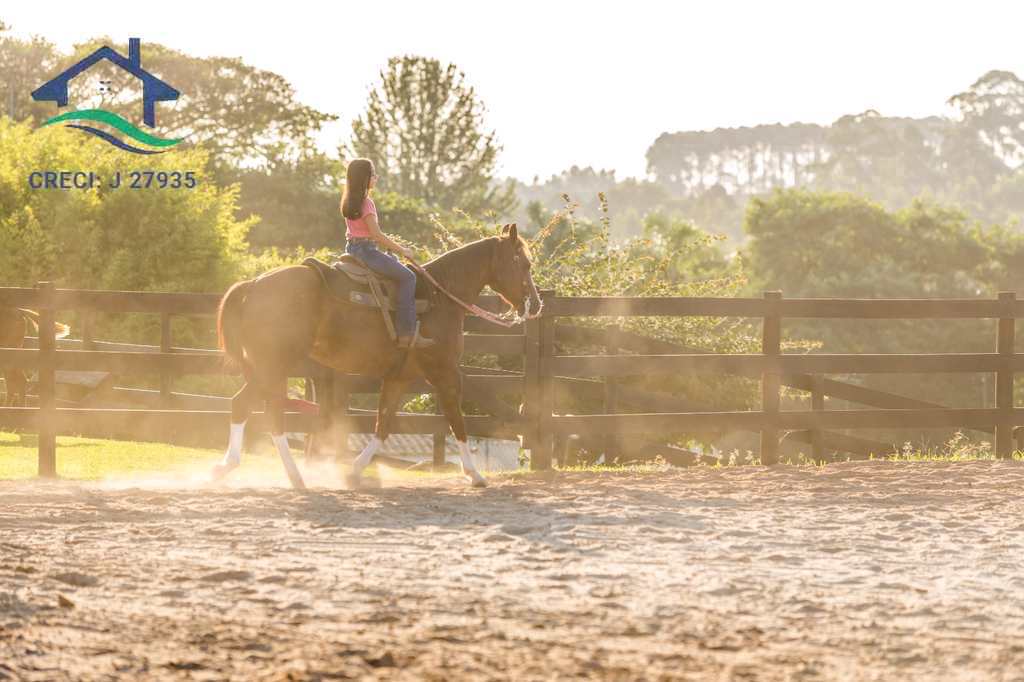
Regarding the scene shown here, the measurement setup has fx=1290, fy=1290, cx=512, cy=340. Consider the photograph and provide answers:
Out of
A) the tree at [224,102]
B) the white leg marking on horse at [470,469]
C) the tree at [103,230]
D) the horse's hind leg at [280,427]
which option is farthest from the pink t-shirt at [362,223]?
the tree at [224,102]

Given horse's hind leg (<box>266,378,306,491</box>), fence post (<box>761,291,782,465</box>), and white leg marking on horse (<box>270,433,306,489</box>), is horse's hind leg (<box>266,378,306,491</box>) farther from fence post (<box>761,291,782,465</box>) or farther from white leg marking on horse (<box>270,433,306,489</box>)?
fence post (<box>761,291,782,465</box>)

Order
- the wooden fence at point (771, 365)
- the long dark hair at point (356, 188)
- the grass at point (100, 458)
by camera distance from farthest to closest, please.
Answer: the wooden fence at point (771, 365) → the grass at point (100, 458) → the long dark hair at point (356, 188)

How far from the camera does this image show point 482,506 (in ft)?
27.1

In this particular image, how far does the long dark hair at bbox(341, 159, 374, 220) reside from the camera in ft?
29.2

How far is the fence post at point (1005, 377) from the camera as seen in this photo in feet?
38.5

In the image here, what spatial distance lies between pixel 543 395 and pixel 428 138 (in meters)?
47.3

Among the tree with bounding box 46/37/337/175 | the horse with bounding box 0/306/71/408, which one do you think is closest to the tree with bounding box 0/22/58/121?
the tree with bounding box 46/37/337/175

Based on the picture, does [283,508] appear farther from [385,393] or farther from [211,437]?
[211,437]

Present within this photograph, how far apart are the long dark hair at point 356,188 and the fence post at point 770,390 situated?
157 inches

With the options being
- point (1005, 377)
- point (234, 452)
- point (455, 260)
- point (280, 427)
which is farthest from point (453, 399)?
point (1005, 377)

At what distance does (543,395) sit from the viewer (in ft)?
34.6

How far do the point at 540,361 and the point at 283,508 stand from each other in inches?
123

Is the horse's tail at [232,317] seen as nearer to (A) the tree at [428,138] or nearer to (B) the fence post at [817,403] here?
(B) the fence post at [817,403]
